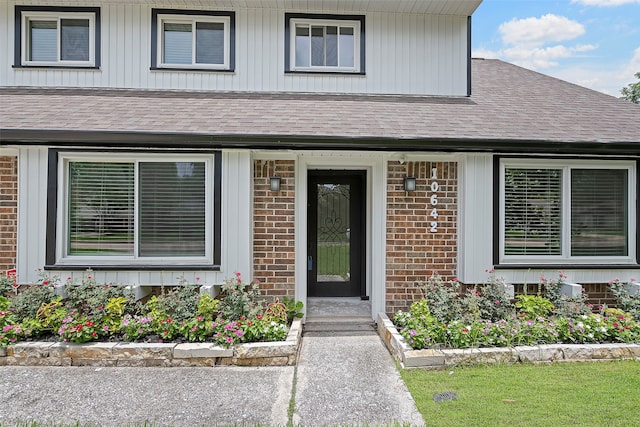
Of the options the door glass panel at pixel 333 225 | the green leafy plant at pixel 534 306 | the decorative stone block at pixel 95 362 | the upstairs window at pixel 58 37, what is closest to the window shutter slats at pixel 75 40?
the upstairs window at pixel 58 37

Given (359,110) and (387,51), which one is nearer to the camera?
(359,110)

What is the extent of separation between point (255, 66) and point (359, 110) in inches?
82.4

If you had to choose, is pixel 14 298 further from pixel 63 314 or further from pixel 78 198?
pixel 78 198

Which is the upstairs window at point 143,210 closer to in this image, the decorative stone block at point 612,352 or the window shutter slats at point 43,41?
the window shutter slats at point 43,41

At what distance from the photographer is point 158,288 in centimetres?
550

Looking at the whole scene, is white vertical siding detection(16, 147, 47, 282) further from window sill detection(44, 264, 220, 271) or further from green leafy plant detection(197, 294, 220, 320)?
green leafy plant detection(197, 294, 220, 320)

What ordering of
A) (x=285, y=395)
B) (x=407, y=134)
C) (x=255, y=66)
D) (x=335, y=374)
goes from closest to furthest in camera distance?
(x=285, y=395)
(x=335, y=374)
(x=407, y=134)
(x=255, y=66)

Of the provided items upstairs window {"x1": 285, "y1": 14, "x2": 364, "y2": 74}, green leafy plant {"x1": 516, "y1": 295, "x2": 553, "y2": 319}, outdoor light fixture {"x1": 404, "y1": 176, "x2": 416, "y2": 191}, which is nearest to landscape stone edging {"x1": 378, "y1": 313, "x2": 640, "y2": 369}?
green leafy plant {"x1": 516, "y1": 295, "x2": 553, "y2": 319}

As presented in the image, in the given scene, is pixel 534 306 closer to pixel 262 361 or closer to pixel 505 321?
pixel 505 321

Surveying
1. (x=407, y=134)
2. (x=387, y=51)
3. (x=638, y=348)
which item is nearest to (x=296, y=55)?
(x=387, y=51)

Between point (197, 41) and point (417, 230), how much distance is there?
4974 millimetres

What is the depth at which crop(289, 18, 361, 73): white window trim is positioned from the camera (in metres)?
6.70

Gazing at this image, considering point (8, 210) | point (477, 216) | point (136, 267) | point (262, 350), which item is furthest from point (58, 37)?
point (477, 216)

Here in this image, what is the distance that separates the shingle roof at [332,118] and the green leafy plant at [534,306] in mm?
2069
